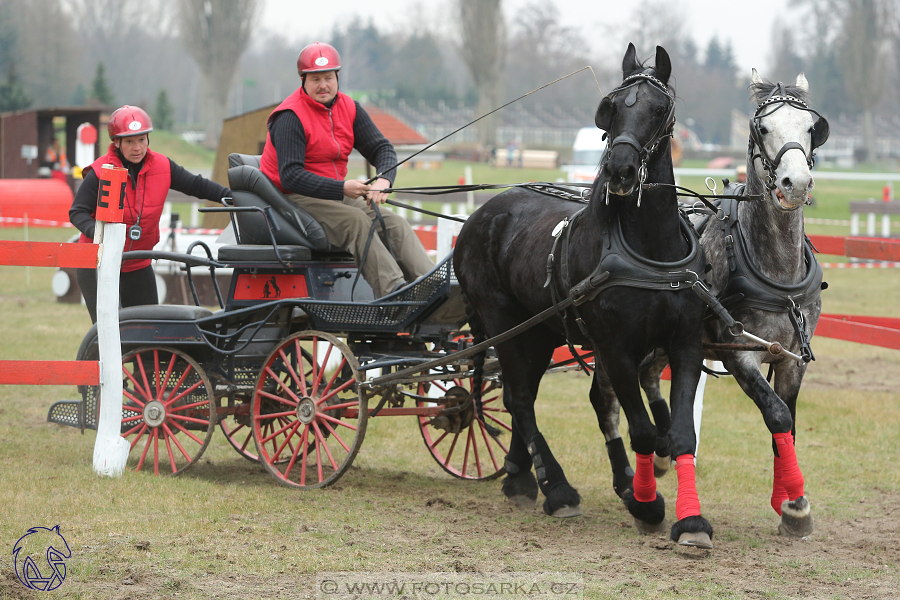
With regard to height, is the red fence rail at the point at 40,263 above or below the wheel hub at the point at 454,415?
above

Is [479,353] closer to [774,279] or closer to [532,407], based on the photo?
[532,407]

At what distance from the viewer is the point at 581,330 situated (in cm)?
461

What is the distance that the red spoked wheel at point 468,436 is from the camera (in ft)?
19.1

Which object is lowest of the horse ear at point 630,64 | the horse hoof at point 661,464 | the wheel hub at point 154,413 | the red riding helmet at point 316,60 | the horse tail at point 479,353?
the horse hoof at point 661,464

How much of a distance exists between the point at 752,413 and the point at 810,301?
11.5 feet

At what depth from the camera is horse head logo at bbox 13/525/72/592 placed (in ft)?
12.3

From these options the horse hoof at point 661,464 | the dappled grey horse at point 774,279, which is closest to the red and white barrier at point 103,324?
the horse hoof at point 661,464

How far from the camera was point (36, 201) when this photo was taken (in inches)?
746

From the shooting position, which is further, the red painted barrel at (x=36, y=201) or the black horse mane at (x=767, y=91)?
the red painted barrel at (x=36, y=201)

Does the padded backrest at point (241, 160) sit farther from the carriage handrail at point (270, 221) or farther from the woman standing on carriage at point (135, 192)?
the carriage handrail at point (270, 221)

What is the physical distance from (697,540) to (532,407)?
4.16ft

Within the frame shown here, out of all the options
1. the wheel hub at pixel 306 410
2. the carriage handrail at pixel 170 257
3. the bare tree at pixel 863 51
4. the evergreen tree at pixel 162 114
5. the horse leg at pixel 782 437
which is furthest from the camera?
the bare tree at pixel 863 51

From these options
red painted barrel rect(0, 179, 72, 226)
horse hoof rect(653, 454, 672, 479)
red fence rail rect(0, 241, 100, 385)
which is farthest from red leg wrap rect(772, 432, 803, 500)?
red painted barrel rect(0, 179, 72, 226)

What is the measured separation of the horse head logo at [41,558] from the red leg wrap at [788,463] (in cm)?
311
